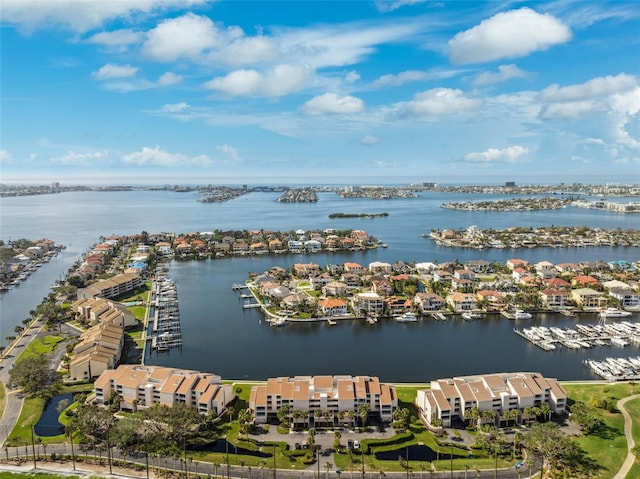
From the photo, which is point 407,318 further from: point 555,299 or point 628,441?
point 628,441

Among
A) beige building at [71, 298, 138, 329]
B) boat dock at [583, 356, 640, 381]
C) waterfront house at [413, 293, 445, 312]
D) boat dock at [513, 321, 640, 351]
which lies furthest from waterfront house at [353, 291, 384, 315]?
beige building at [71, 298, 138, 329]

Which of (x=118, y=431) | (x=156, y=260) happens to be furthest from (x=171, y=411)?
(x=156, y=260)

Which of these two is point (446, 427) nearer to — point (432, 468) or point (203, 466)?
point (432, 468)

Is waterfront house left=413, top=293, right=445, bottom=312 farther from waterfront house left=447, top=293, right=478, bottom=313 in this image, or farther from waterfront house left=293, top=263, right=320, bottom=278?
waterfront house left=293, top=263, right=320, bottom=278

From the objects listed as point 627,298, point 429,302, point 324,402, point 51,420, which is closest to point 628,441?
point 324,402

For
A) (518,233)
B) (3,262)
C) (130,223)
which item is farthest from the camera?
(130,223)
